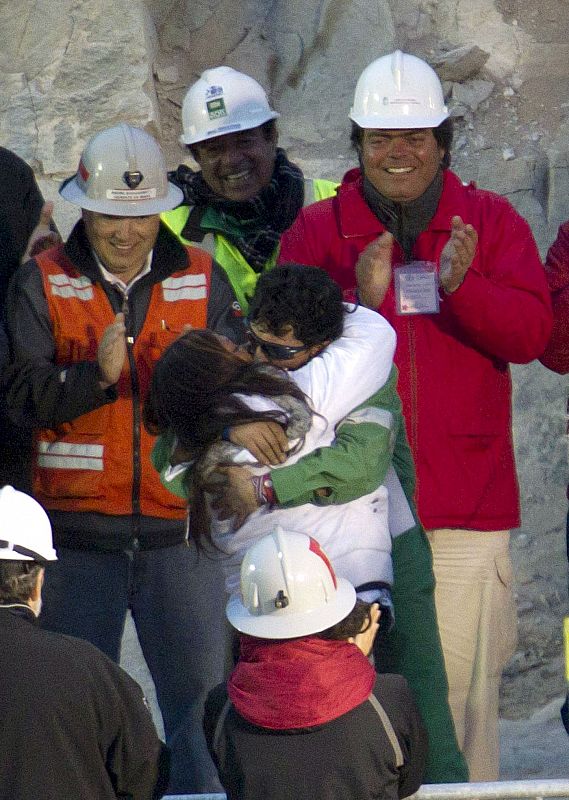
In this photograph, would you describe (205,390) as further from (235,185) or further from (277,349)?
(235,185)

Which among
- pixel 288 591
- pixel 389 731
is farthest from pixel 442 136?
pixel 389 731

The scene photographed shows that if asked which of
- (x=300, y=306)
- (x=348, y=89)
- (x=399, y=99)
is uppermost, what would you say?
(x=399, y=99)

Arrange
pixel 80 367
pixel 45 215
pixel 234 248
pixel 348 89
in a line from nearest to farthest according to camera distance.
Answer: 1. pixel 80 367
2. pixel 45 215
3. pixel 234 248
4. pixel 348 89

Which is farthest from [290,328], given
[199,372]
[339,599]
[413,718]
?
[413,718]

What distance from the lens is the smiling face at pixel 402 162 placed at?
14.6 feet

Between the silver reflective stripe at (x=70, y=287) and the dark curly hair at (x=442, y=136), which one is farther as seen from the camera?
the dark curly hair at (x=442, y=136)

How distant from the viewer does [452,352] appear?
4387 mm

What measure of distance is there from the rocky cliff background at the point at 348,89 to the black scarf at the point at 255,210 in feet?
5.53

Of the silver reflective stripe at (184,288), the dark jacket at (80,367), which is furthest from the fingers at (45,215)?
the silver reflective stripe at (184,288)

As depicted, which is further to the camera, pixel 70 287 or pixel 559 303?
pixel 559 303

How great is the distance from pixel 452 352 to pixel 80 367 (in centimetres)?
108

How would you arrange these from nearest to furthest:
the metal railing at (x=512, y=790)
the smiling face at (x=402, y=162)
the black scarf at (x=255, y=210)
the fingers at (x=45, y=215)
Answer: the metal railing at (x=512, y=790) < the smiling face at (x=402, y=162) < the fingers at (x=45, y=215) < the black scarf at (x=255, y=210)

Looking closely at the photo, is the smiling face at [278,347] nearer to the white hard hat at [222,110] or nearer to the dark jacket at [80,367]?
the dark jacket at [80,367]

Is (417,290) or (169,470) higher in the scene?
(417,290)
